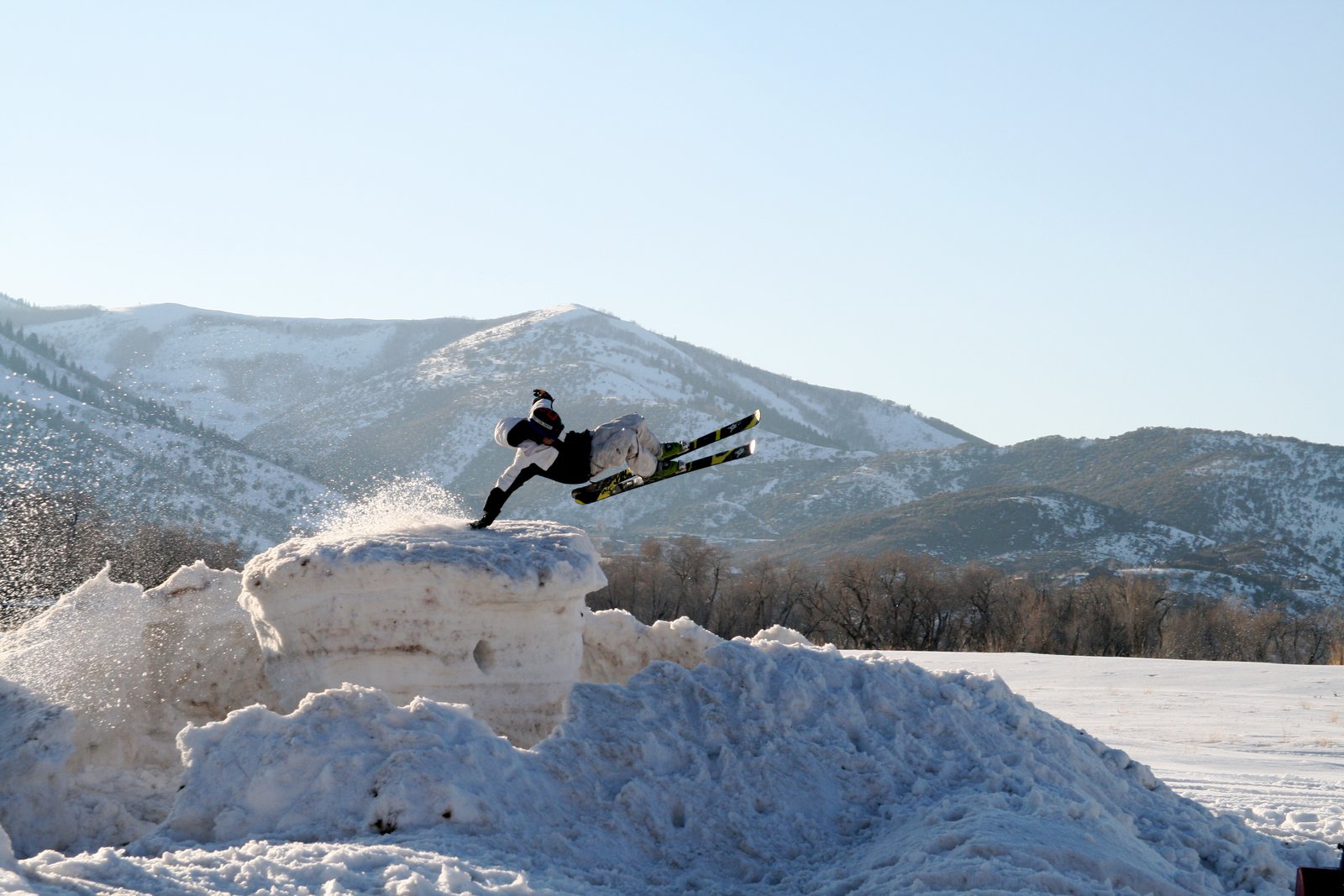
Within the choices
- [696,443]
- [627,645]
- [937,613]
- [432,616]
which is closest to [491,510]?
[432,616]

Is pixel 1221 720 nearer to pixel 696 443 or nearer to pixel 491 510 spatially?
pixel 696 443

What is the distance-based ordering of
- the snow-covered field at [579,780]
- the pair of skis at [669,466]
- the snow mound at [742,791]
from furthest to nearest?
the pair of skis at [669,466], the snow mound at [742,791], the snow-covered field at [579,780]

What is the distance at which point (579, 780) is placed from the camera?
268 inches

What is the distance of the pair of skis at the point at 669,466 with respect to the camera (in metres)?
9.27

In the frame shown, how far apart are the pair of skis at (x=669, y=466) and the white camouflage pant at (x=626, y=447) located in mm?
185

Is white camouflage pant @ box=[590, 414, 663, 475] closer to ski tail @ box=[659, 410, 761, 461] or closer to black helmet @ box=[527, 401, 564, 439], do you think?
ski tail @ box=[659, 410, 761, 461]

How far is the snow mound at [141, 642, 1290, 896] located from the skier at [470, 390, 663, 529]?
1446mm

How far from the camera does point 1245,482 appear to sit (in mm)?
76750

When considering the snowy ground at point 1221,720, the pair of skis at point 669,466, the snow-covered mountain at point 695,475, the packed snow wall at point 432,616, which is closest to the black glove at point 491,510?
the packed snow wall at point 432,616

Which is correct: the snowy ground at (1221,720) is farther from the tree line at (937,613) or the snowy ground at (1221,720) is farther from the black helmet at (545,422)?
the tree line at (937,613)

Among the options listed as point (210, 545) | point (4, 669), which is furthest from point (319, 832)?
point (210, 545)

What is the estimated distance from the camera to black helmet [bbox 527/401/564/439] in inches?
334

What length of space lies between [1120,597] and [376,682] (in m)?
32.7

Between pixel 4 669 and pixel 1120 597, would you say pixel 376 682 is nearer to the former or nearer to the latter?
pixel 4 669
